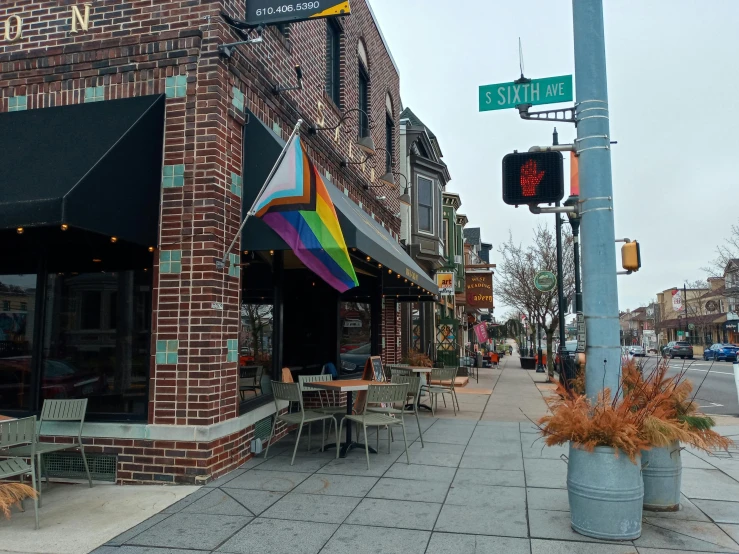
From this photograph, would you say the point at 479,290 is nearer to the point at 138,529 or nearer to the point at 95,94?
the point at 95,94

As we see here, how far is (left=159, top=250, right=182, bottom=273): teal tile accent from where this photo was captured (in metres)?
6.13

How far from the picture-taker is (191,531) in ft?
14.9

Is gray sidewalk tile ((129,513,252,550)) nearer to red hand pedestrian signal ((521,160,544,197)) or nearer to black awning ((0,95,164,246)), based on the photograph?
black awning ((0,95,164,246))

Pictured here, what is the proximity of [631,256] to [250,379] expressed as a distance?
473 cm

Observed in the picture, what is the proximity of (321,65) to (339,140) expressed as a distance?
4.49 feet

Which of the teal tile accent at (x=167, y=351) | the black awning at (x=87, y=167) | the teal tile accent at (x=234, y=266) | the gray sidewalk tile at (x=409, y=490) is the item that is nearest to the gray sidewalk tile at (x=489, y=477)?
the gray sidewalk tile at (x=409, y=490)

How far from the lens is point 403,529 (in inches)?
182

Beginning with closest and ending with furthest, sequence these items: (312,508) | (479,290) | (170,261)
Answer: (312,508), (170,261), (479,290)

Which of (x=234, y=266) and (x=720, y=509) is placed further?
(x=234, y=266)

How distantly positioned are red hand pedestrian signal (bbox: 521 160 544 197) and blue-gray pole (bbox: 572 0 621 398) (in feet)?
1.33

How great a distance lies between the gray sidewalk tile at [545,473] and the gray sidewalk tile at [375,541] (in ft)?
6.49

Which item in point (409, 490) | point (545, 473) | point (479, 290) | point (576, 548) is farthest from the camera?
point (479, 290)

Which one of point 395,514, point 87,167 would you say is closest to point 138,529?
point 395,514

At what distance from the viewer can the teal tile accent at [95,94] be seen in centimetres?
645
